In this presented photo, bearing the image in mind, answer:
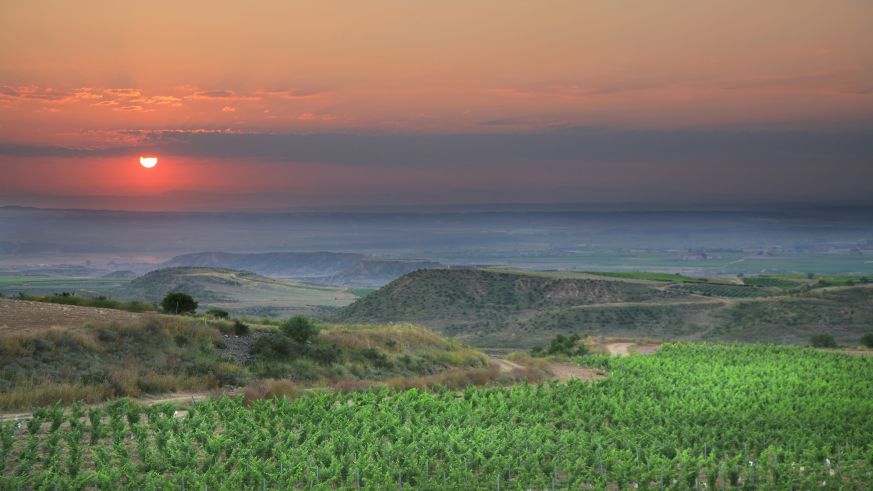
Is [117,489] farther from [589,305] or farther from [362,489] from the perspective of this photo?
[589,305]

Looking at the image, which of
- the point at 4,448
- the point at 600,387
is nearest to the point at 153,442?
the point at 4,448

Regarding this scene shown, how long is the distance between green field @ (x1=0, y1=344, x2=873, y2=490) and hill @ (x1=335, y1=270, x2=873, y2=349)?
7154 centimetres

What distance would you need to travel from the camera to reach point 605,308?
427ft

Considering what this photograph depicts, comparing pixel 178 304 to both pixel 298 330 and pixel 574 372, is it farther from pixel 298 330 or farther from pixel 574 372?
pixel 574 372

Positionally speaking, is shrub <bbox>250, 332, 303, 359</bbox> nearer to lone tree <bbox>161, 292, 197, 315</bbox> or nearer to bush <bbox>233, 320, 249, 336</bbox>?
bush <bbox>233, 320, 249, 336</bbox>

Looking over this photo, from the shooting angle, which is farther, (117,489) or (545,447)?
(545,447)

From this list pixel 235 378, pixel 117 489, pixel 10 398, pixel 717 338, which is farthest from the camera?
pixel 717 338

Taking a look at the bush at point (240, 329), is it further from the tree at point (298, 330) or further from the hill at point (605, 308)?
the hill at point (605, 308)

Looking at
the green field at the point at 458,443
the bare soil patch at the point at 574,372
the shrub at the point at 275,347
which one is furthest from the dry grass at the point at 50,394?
the bare soil patch at the point at 574,372

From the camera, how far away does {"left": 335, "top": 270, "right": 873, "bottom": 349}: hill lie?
11250cm

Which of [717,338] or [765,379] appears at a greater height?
[765,379]

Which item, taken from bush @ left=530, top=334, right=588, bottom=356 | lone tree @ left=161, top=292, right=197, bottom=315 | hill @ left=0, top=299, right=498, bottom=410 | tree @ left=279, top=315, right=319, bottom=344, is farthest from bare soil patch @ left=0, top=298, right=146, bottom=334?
bush @ left=530, top=334, right=588, bottom=356

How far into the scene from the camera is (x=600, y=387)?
42594mm

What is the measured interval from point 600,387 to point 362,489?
22.0 meters
